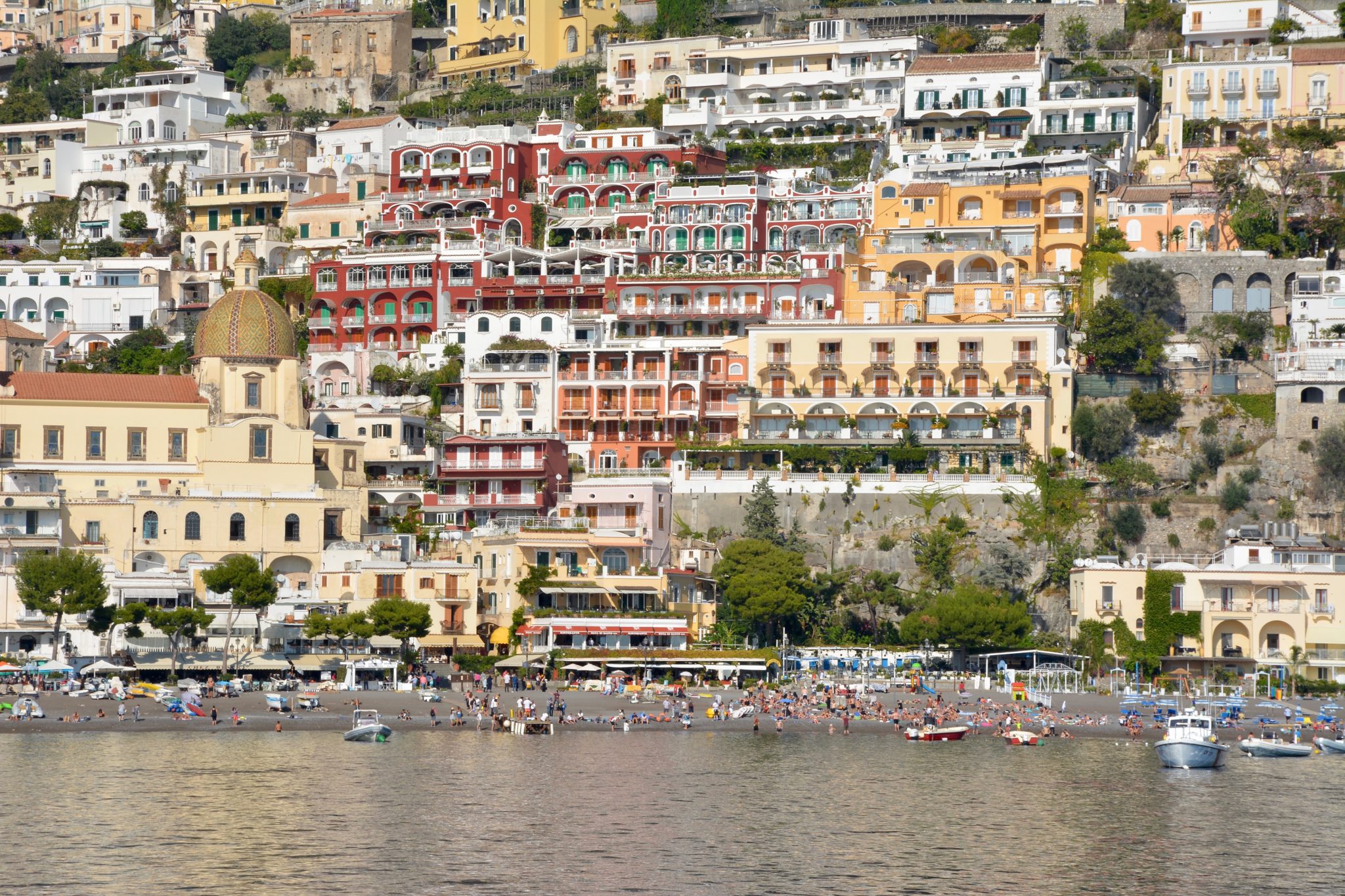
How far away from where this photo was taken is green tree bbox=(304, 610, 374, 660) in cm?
9169

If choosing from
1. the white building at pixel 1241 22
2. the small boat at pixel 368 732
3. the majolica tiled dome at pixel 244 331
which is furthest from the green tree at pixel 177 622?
the white building at pixel 1241 22

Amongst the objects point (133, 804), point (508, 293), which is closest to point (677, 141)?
point (508, 293)

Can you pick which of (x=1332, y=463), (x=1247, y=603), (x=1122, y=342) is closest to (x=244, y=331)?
(x=1122, y=342)

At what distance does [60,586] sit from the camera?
9012 centimetres

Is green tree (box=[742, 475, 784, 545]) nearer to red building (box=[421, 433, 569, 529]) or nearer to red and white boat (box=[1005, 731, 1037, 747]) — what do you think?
red building (box=[421, 433, 569, 529])

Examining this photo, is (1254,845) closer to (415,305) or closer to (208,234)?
(415,305)

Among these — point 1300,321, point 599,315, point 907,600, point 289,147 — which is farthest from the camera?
point 289,147

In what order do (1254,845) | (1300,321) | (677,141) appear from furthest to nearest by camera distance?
(677,141)
(1300,321)
(1254,845)

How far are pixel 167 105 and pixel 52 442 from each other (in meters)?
46.2

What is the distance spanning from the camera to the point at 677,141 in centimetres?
12762

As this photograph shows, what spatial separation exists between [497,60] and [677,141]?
2415cm

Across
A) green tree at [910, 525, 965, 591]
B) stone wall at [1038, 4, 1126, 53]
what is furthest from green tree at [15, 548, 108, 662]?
stone wall at [1038, 4, 1126, 53]

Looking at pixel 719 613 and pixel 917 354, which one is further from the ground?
pixel 917 354

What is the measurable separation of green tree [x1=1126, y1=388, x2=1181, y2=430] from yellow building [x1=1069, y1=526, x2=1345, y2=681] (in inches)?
343
